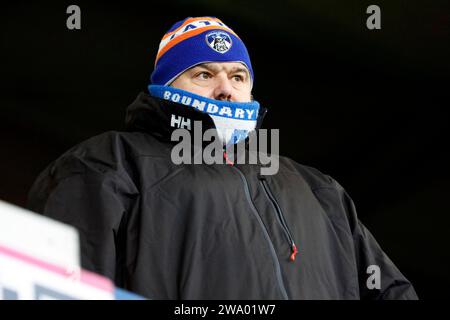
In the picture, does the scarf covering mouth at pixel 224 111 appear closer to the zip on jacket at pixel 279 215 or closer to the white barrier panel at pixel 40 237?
the zip on jacket at pixel 279 215

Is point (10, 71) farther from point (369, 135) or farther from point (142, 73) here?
point (369, 135)

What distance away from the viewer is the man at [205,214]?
1592 mm

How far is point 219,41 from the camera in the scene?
2.04m

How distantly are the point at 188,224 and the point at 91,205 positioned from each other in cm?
19

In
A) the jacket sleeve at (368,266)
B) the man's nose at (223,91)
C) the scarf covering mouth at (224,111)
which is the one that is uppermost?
the man's nose at (223,91)

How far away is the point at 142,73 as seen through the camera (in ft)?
9.26

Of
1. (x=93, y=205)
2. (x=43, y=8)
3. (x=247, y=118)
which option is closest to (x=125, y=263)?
(x=93, y=205)

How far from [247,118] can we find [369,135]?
111 centimetres

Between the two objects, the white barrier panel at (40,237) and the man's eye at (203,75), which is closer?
the white barrier panel at (40,237)

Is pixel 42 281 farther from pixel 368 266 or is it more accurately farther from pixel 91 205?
pixel 368 266

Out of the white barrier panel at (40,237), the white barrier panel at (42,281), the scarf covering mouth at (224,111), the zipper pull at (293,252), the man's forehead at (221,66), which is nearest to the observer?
the white barrier panel at (42,281)

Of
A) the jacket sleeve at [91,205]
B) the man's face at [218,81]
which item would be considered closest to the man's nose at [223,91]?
the man's face at [218,81]

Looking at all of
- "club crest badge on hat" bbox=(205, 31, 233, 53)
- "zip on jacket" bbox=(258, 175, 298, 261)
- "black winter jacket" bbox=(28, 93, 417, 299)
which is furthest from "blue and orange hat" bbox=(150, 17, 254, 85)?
"zip on jacket" bbox=(258, 175, 298, 261)

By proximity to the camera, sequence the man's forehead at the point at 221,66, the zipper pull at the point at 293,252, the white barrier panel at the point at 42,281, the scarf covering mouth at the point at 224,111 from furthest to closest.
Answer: the man's forehead at the point at 221,66
the scarf covering mouth at the point at 224,111
the zipper pull at the point at 293,252
the white barrier panel at the point at 42,281
